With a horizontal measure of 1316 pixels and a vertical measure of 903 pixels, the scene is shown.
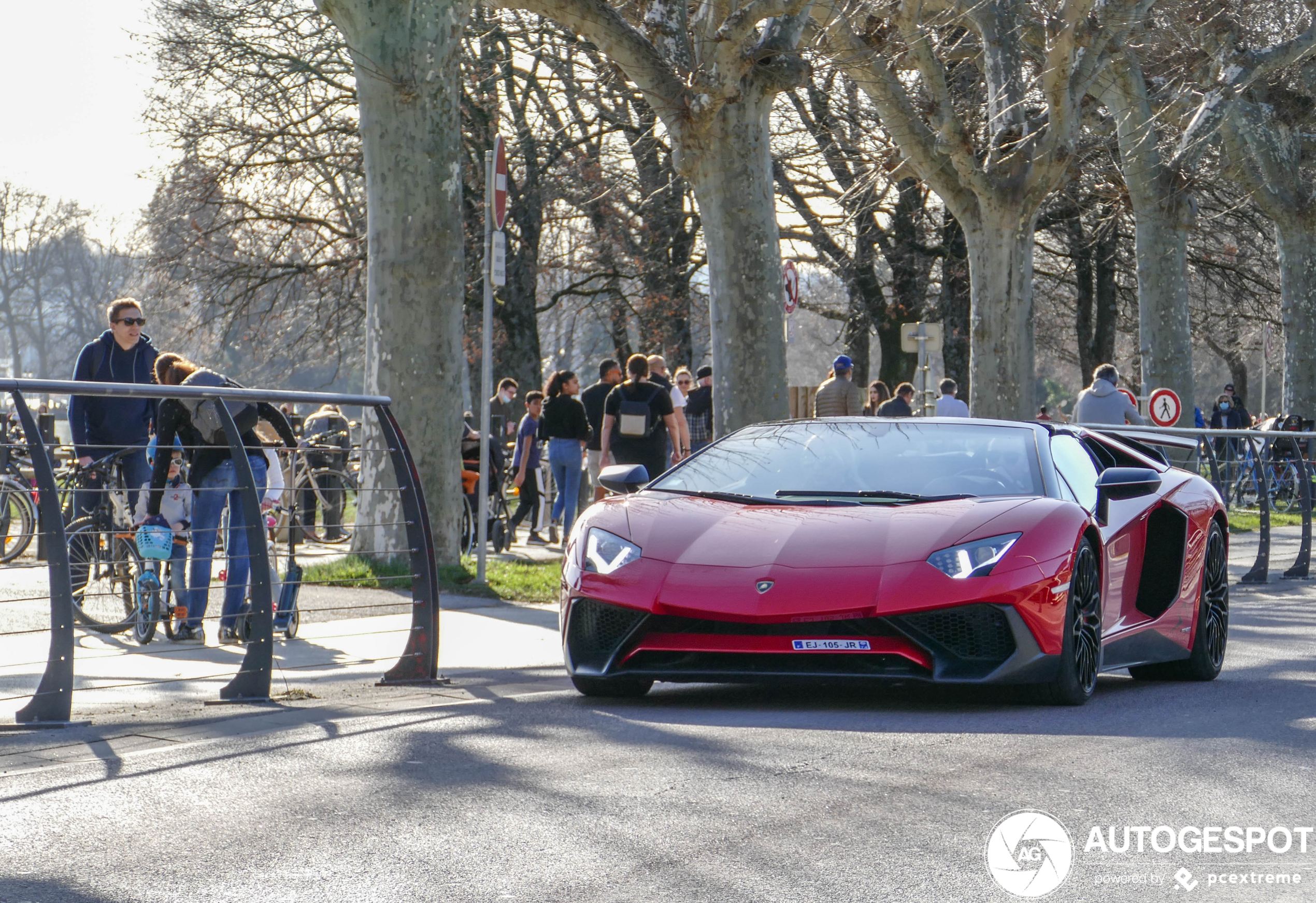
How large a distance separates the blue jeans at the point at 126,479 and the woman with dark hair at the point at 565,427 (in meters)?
6.88

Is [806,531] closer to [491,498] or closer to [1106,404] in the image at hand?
[491,498]

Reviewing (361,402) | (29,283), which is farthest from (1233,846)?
(29,283)

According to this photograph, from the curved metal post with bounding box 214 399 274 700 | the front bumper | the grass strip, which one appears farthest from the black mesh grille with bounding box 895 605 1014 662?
the grass strip

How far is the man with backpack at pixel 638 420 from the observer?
1568 centimetres

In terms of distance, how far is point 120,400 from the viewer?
10.5 meters

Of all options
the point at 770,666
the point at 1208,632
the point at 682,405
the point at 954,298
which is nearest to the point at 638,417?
the point at 682,405

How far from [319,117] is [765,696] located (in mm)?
20345

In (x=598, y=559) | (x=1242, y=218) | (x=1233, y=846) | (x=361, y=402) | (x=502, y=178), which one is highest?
(x=1242, y=218)

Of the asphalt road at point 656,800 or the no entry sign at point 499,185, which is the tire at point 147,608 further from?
the no entry sign at point 499,185

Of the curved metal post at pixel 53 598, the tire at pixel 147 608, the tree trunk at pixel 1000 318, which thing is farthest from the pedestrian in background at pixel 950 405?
the curved metal post at pixel 53 598

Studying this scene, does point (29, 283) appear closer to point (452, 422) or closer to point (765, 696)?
point (452, 422)

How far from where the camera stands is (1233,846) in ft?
15.0

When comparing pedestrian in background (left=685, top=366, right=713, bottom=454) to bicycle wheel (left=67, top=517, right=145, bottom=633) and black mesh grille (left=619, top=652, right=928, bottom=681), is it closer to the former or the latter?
bicycle wheel (left=67, top=517, right=145, bottom=633)

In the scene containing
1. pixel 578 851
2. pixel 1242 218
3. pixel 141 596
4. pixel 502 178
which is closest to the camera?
pixel 578 851
